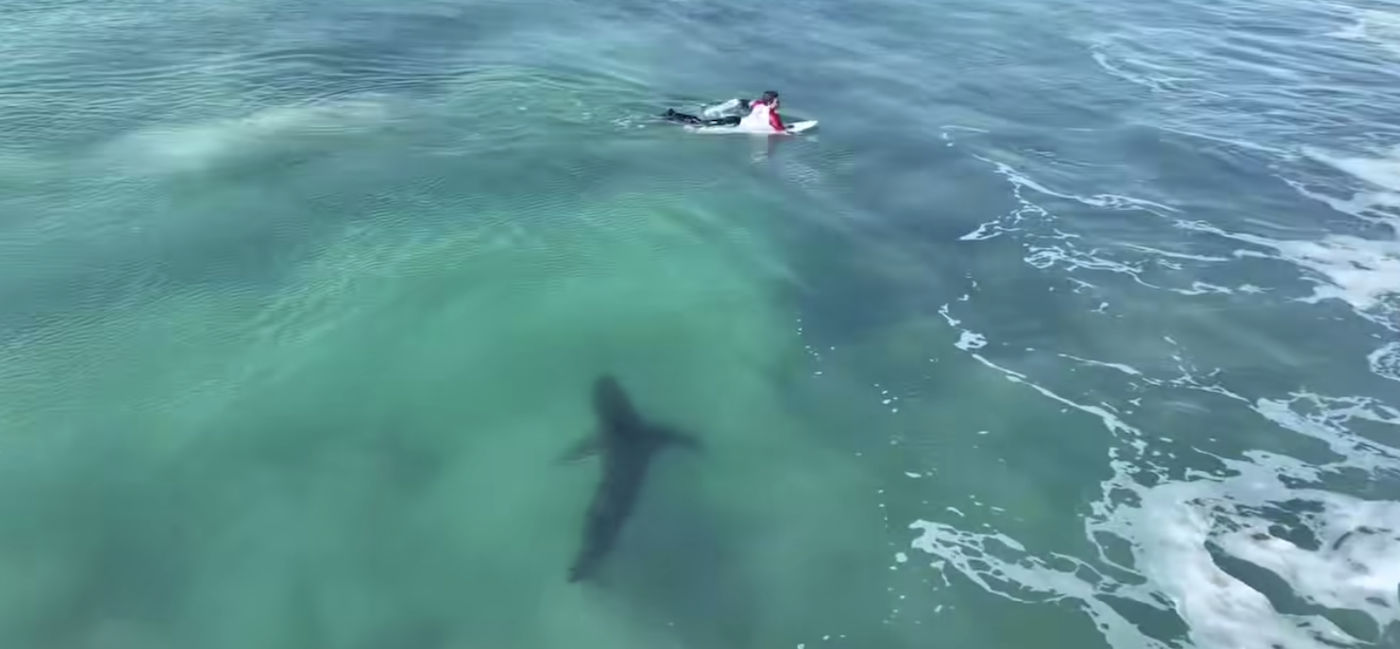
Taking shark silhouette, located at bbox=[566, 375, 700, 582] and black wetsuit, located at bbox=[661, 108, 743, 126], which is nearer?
shark silhouette, located at bbox=[566, 375, 700, 582]

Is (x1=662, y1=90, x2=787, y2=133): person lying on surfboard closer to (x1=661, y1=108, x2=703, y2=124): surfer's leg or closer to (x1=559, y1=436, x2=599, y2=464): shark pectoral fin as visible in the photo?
(x1=661, y1=108, x2=703, y2=124): surfer's leg

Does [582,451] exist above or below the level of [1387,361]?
below

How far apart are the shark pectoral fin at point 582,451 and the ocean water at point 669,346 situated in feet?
0.84

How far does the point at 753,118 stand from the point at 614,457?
16125 millimetres

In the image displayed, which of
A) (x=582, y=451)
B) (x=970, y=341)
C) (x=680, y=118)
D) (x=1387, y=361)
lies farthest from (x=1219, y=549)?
(x=680, y=118)

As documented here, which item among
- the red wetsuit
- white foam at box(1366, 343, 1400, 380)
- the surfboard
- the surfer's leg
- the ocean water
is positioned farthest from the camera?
the surfer's leg

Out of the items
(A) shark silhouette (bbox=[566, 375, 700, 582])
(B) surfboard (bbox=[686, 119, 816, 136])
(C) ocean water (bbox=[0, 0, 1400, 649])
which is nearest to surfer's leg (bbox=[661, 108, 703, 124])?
(B) surfboard (bbox=[686, 119, 816, 136])

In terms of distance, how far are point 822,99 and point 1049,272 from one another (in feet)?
42.3

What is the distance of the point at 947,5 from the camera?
45781 mm

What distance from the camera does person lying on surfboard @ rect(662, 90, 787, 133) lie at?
31.5m

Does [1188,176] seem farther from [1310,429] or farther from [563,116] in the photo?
[563,116]

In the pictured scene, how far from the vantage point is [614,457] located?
1930 centimetres

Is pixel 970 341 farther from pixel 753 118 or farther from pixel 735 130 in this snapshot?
pixel 735 130

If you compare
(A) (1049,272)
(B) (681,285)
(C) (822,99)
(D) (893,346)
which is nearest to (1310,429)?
(A) (1049,272)
